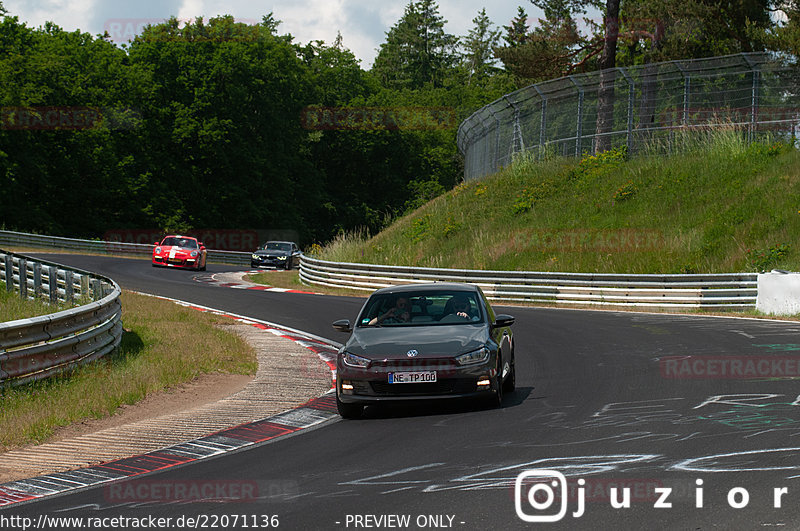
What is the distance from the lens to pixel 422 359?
10.0 m

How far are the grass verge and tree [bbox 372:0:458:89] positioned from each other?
117004mm

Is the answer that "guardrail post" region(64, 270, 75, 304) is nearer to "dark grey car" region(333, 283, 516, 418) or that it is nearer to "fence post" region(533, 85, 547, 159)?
"dark grey car" region(333, 283, 516, 418)

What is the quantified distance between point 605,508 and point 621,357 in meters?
8.83

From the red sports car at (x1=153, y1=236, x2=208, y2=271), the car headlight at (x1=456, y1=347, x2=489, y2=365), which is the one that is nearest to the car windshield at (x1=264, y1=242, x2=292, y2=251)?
the red sports car at (x1=153, y1=236, x2=208, y2=271)

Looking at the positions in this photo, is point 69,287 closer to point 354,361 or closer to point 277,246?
point 354,361

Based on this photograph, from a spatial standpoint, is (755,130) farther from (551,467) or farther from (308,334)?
(551,467)

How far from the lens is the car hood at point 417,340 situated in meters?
10.1

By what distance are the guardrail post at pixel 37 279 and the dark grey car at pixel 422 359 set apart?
12405 mm

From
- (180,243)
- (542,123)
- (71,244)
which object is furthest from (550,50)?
(71,244)

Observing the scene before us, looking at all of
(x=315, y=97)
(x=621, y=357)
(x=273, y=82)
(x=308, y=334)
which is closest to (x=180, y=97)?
(x=273, y=82)

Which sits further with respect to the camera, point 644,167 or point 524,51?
point 524,51

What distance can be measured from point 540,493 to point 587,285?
20812 millimetres

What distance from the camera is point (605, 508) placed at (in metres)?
6.07

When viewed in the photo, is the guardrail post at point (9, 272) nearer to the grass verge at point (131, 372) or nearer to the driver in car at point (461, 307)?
Result: the grass verge at point (131, 372)
